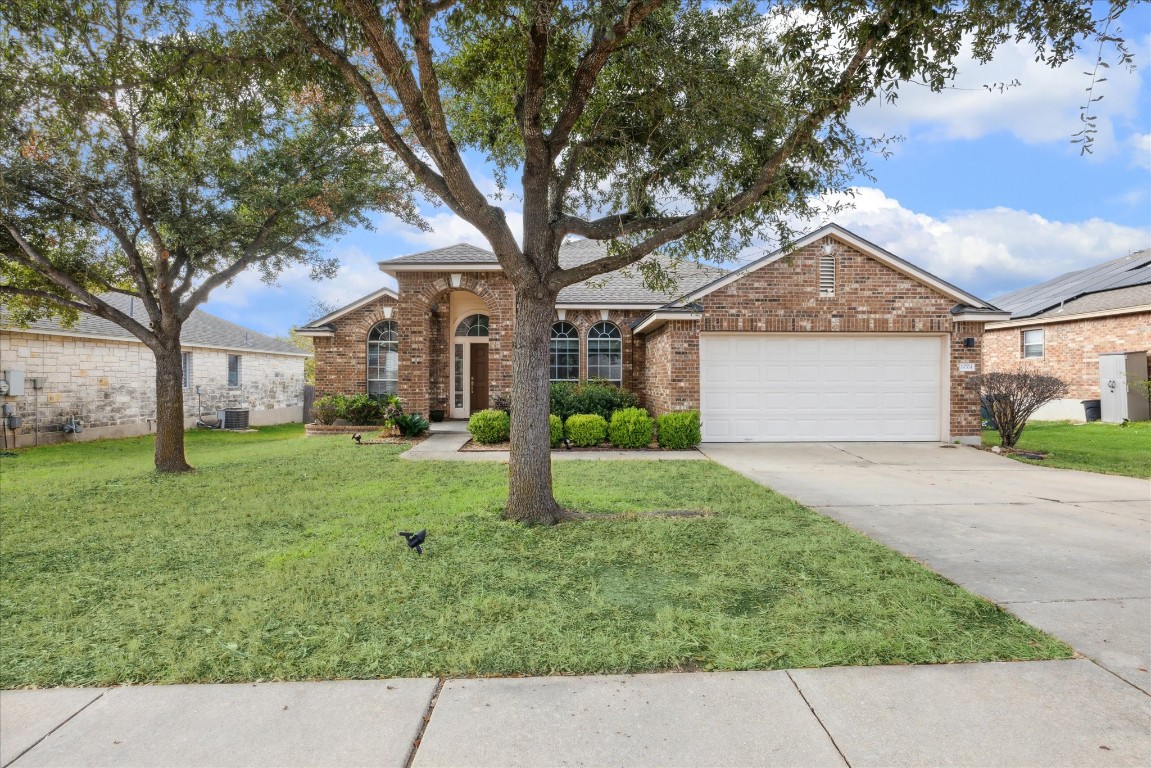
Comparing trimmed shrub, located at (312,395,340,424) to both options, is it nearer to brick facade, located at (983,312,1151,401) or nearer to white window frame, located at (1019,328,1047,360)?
brick facade, located at (983,312,1151,401)

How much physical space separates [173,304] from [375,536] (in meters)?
7.41

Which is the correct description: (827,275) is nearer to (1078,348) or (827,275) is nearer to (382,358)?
(1078,348)

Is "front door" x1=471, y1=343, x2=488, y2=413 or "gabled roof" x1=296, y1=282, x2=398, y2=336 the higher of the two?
"gabled roof" x1=296, y1=282, x2=398, y2=336

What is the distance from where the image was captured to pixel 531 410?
6090 mm

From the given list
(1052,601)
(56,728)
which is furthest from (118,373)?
(1052,601)

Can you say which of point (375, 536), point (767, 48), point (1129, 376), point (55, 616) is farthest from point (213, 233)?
point (1129, 376)

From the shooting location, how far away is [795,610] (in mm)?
3771

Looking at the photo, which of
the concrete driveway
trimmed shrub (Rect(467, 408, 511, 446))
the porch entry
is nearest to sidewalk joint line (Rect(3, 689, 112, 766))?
the concrete driveway

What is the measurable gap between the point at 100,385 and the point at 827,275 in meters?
19.5

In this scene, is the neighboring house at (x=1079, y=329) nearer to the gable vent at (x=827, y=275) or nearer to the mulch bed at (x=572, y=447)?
the gable vent at (x=827, y=275)

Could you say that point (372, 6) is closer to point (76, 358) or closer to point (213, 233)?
point (213, 233)

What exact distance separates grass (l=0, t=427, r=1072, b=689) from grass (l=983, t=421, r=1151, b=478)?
6.74 m

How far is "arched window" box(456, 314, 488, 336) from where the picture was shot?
1748 cm

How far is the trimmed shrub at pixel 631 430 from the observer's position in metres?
12.1
